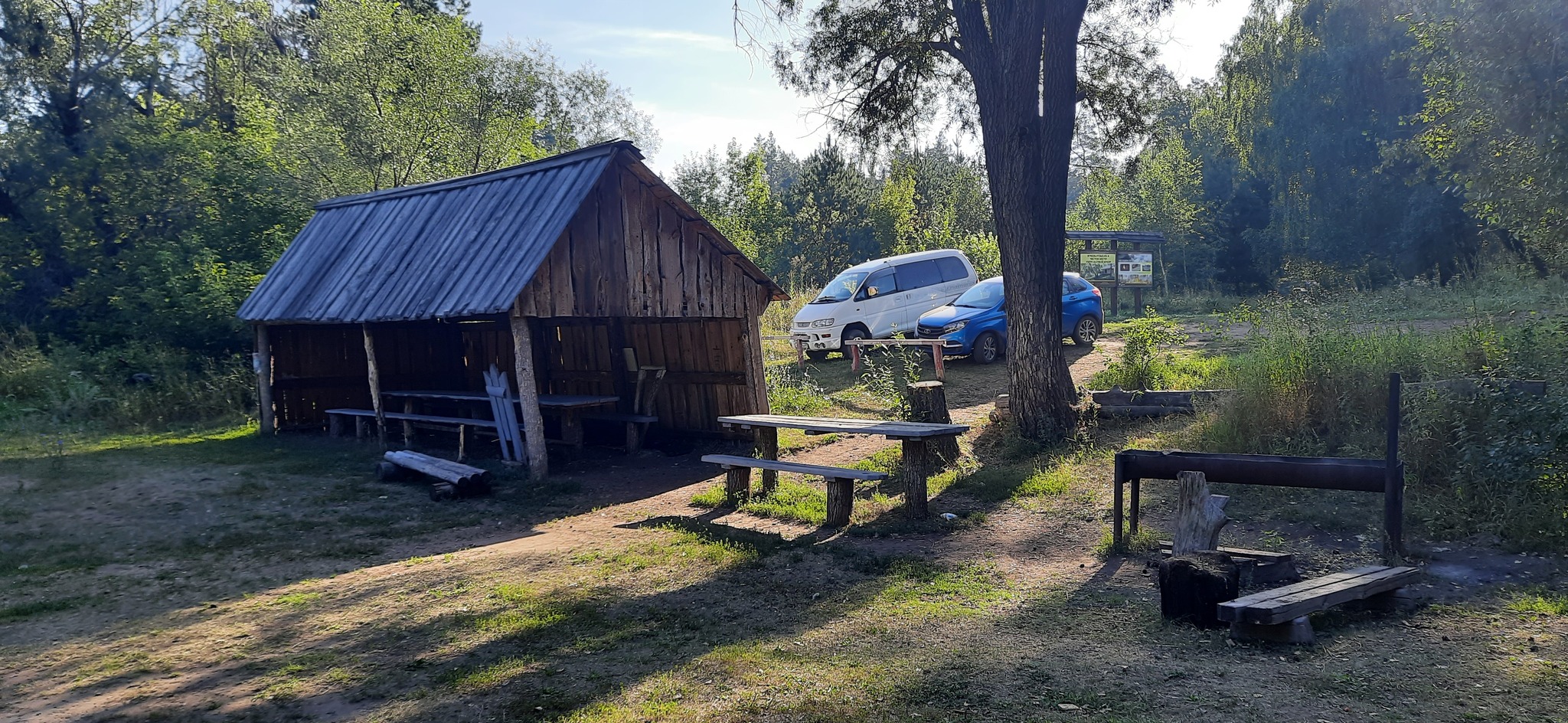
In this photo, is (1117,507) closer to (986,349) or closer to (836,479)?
(836,479)

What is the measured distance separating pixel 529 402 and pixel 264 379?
729 cm

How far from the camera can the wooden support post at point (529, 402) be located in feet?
34.6

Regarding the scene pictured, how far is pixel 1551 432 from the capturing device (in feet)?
22.6

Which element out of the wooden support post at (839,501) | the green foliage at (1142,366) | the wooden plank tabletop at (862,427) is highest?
the green foliage at (1142,366)

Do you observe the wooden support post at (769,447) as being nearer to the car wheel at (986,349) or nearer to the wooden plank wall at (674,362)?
the wooden plank wall at (674,362)

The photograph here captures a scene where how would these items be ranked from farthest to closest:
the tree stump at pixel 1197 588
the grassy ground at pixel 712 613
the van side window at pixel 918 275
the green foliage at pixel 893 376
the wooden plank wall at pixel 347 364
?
the van side window at pixel 918 275
the wooden plank wall at pixel 347 364
the green foliage at pixel 893 376
the tree stump at pixel 1197 588
the grassy ground at pixel 712 613

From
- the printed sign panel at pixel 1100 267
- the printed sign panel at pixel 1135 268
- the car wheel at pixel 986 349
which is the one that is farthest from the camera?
the printed sign panel at pixel 1135 268

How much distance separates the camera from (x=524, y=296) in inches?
405

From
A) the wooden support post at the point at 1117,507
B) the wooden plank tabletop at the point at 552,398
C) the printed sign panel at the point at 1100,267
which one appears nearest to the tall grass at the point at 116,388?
the wooden plank tabletop at the point at 552,398

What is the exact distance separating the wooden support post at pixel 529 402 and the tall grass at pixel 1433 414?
6928 millimetres

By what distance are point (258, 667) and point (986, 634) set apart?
407cm

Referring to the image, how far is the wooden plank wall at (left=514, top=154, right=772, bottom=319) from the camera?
10.8 metres

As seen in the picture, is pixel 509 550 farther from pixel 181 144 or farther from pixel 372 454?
pixel 181 144

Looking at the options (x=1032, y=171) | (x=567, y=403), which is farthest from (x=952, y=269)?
(x=567, y=403)
